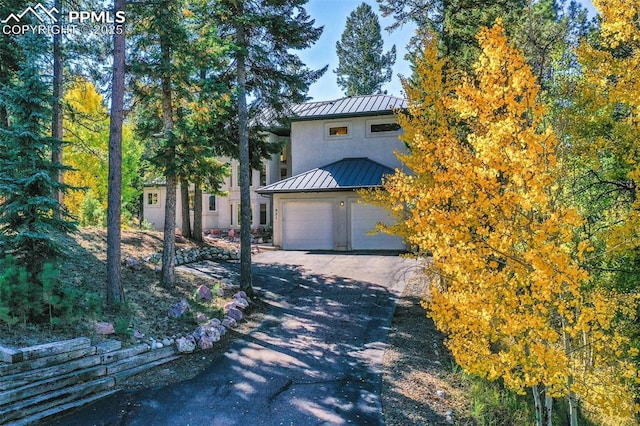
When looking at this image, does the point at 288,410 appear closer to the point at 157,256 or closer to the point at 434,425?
the point at 434,425

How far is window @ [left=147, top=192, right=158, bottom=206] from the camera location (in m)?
28.8

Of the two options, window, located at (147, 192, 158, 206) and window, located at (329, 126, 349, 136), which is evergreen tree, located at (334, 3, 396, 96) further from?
window, located at (147, 192, 158, 206)

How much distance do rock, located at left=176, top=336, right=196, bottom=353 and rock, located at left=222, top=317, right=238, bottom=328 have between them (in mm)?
1145

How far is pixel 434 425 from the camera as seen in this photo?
5.10 m

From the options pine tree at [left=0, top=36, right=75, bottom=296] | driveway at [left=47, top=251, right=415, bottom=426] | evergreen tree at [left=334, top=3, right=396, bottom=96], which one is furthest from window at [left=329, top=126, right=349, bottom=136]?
evergreen tree at [left=334, top=3, right=396, bottom=96]

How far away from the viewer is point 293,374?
6.45 meters

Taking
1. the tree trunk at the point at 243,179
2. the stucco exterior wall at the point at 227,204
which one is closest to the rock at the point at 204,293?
the tree trunk at the point at 243,179

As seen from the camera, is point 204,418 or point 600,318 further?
point 204,418

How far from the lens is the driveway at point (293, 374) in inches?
203

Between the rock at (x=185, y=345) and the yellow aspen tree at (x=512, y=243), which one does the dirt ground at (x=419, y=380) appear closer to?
the yellow aspen tree at (x=512, y=243)

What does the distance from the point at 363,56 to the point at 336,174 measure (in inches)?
1011

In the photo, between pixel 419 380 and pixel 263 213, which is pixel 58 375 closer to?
pixel 419 380

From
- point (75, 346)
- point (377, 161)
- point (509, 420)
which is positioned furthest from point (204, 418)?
point (377, 161)

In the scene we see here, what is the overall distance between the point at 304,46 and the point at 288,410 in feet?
32.9
